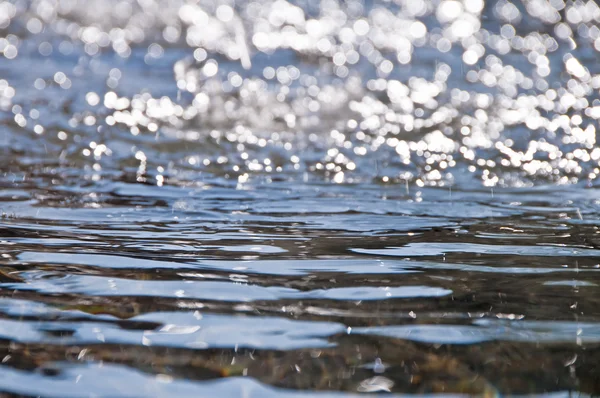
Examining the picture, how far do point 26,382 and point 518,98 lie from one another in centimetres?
668

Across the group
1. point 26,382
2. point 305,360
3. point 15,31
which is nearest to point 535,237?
point 305,360

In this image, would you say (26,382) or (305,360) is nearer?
(26,382)

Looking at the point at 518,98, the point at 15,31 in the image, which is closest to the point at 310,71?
the point at 518,98

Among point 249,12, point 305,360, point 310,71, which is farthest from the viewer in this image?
point 249,12

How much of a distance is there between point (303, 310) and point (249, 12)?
29.8 feet

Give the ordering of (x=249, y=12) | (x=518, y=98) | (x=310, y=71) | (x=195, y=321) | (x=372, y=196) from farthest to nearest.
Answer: (x=249, y=12), (x=310, y=71), (x=518, y=98), (x=372, y=196), (x=195, y=321)

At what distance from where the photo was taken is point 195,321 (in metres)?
2.43

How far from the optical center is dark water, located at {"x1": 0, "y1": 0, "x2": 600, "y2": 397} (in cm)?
220

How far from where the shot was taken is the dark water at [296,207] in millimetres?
2201

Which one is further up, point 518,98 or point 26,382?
point 518,98

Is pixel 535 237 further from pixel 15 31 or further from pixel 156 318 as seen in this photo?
pixel 15 31

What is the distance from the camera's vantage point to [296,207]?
14.0 ft

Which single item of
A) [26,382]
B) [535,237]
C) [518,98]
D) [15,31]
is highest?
[15,31]

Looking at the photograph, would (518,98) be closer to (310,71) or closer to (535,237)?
(310,71)
